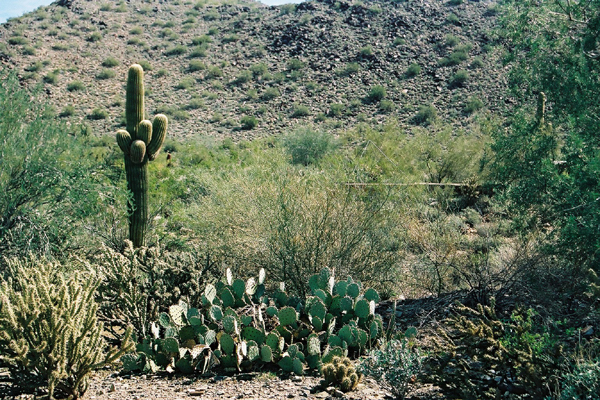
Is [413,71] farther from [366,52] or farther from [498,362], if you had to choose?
[498,362]

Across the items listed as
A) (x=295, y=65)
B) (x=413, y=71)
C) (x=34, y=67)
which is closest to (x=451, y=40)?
(x=413, y=71)

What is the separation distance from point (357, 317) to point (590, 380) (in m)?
2.60

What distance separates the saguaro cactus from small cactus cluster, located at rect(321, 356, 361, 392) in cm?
494

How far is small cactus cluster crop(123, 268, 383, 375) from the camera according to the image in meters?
5.87

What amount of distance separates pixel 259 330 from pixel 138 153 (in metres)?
4.61

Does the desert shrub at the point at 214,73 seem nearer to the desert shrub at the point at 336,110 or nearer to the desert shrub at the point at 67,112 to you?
the desert shrub at the point at 336,110

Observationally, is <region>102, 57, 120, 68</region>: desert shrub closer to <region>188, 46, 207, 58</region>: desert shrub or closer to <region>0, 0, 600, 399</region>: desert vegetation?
<region>188, 46, 207, 58</region>: desert shrub


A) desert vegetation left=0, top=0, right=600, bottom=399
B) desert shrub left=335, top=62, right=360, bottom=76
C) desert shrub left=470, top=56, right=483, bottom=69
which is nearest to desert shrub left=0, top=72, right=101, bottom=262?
desert vegetation left=0, top=0, right=600, bottom=399

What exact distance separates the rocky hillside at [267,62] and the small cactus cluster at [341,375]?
2356cm

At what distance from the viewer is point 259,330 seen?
604 cm

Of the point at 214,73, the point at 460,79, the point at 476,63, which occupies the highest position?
the point at 476,63

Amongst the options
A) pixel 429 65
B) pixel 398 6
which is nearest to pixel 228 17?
pixel 398 6

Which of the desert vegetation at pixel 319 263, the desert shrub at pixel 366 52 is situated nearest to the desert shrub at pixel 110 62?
the desert shrub at pixel 366 52

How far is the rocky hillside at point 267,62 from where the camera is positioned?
3017cm
